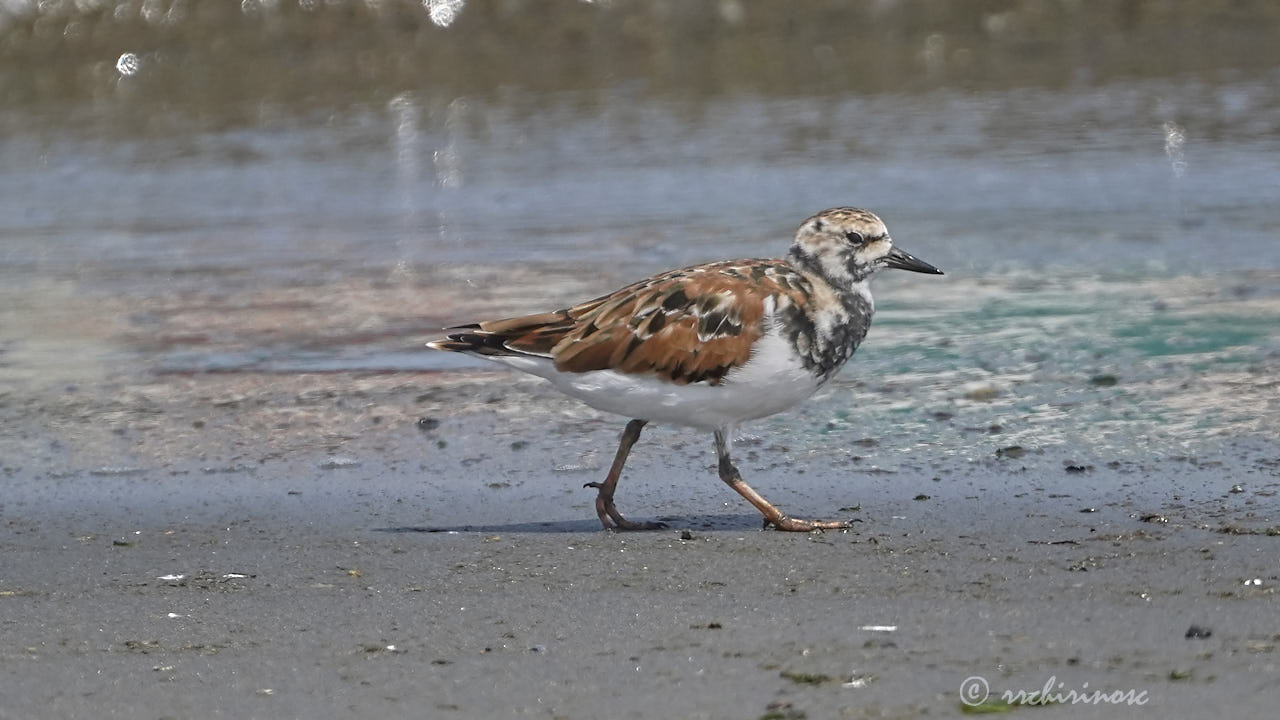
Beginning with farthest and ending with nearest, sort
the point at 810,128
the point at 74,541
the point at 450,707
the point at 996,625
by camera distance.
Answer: the point at 810,128, the point at 74,541, the point at 996,625, the point at 450,707

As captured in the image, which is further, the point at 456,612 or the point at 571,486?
the point at 571,486

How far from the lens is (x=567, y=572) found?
5590mm

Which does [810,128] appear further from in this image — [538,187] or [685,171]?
[538,187]

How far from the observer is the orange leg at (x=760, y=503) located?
6000mm

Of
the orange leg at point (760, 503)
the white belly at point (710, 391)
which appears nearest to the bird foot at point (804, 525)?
the orange leg at point (760, 503)

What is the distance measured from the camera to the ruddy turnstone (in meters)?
6.12

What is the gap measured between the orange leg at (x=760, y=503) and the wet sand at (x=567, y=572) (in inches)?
3.6

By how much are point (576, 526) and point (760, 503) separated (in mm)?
665

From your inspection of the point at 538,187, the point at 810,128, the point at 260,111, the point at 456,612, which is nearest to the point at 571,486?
the point at 456,612

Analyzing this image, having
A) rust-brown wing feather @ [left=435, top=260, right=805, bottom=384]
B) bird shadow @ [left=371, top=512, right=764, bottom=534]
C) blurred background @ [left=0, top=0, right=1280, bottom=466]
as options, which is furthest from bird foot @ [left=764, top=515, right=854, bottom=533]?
blurred background @ [left=0, top=0, right=1280, bottom=466]

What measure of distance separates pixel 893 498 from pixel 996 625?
1585mm

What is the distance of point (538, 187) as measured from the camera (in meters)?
13.7

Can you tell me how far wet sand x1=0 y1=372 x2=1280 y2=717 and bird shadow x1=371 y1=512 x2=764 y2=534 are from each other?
16 millimetres

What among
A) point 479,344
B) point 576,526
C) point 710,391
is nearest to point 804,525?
point 710,391
